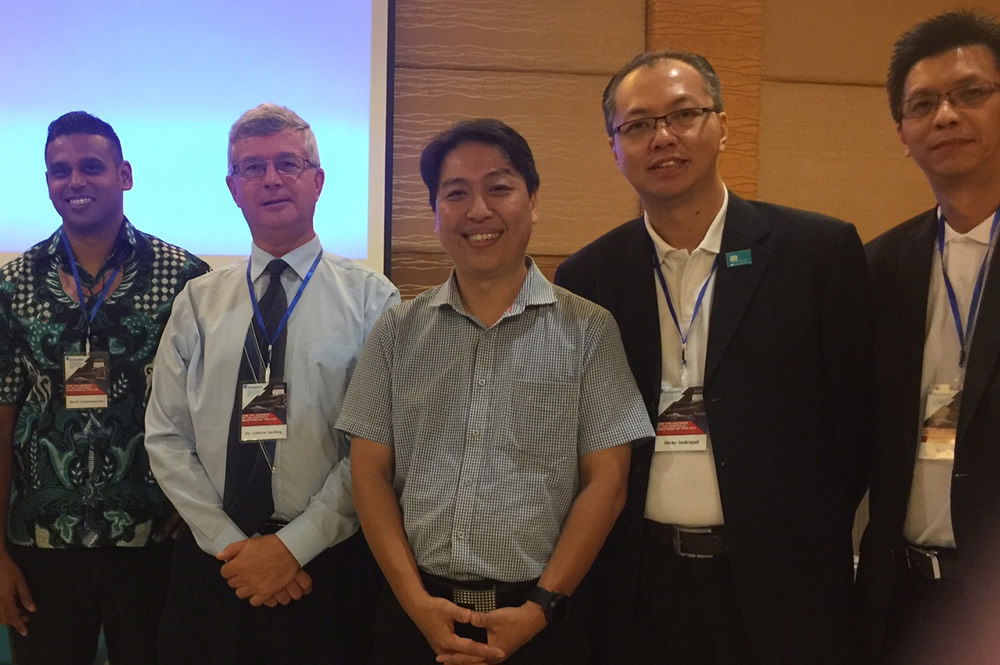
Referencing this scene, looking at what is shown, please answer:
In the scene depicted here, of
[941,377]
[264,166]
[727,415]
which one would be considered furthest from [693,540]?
[264,166]

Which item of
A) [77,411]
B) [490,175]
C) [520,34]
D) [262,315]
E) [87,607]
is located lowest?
[87,607]

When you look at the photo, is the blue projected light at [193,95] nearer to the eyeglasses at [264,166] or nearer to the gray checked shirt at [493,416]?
the eyeglasses at [264,166]

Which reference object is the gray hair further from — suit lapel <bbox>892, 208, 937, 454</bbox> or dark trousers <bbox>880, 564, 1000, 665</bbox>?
dark trousers <bbox>880, 564, 1000, 665</bbox>

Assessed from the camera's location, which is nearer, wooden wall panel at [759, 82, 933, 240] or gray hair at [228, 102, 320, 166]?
gray hair at [228, 102, 320, 166]

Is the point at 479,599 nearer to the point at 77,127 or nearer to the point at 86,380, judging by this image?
the point at 86,380

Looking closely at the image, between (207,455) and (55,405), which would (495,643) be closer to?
(207,455)

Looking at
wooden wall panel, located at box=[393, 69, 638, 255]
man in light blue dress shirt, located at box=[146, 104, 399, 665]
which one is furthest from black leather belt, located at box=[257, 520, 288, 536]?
wooden wall panel, located at box=[393, 69, 638, 255]

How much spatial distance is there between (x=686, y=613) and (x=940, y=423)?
719 mm

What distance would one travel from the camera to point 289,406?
184cm

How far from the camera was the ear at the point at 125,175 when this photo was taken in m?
2.19

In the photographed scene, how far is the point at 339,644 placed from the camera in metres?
1.82

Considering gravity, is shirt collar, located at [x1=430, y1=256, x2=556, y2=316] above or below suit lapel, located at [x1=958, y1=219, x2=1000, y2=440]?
above

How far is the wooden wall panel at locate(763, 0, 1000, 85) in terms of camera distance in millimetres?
3748

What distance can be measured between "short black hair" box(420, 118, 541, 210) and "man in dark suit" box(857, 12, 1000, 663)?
3.03 feet
